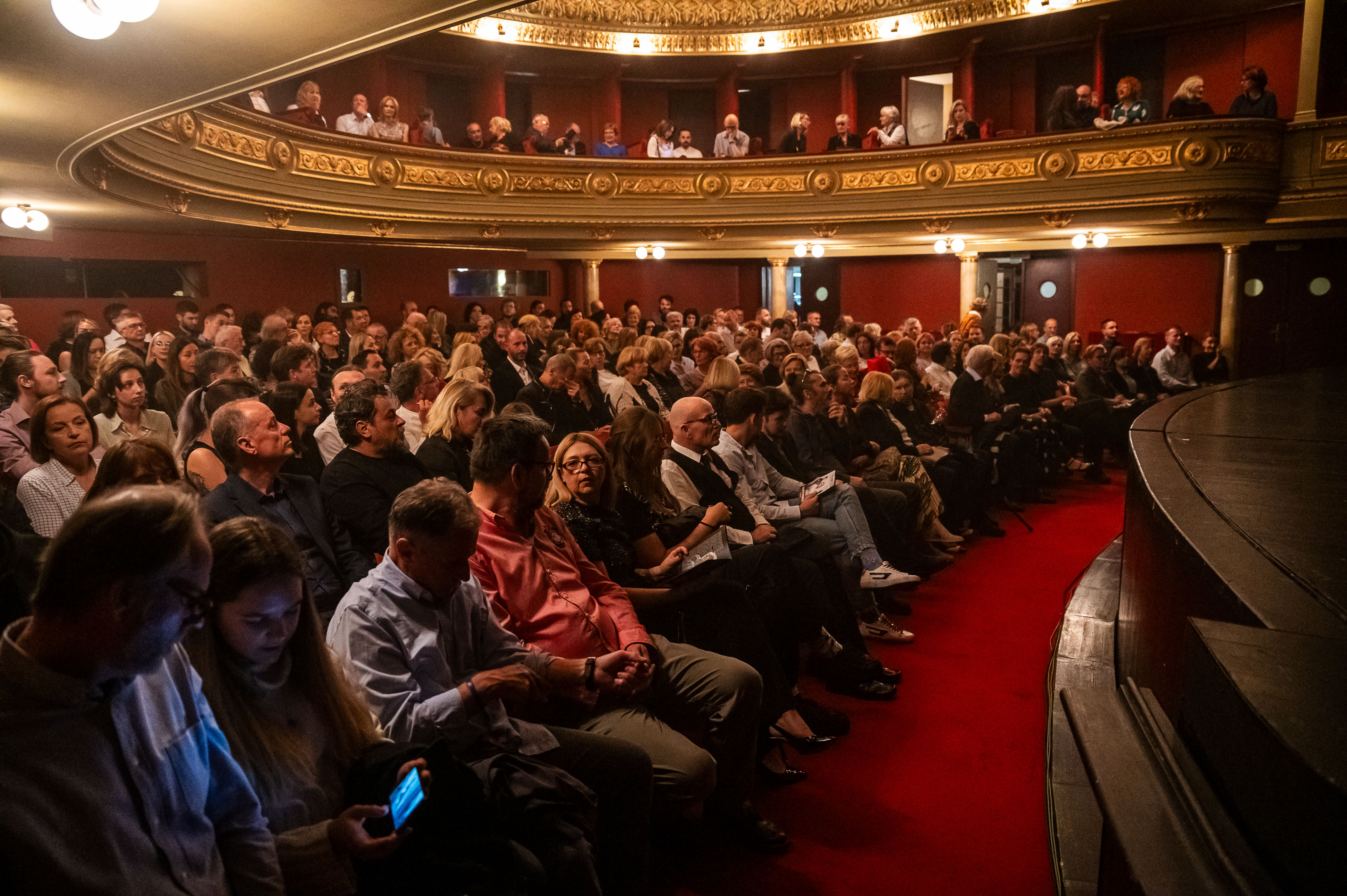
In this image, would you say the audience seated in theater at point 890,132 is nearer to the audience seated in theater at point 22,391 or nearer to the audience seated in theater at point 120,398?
the audience seated in theater at point 120,398

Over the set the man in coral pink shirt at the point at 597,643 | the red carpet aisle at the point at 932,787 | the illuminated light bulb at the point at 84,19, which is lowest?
the red carpet aisle at the point at 932,787

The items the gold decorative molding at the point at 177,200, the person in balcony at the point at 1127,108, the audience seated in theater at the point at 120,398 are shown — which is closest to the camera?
the audience seated in theater at the point at 120,398

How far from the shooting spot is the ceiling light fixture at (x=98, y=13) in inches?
118

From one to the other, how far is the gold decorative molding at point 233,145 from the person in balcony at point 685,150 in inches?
240

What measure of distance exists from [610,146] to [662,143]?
31.0 inches

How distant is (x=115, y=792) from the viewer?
3.97 feet

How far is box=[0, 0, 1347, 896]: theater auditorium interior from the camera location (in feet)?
3.94

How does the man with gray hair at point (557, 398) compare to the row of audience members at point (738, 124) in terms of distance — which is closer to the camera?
the man with gray hair at point (557, 398)

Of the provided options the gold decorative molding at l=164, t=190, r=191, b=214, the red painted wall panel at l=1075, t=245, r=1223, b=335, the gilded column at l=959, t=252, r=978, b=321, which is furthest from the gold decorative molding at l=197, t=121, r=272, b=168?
the red painted wall panel at l=1075, t=245, r=1223, b=335

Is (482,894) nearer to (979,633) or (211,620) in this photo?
(211,620)

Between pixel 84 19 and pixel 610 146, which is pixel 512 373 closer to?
pixel 84 19

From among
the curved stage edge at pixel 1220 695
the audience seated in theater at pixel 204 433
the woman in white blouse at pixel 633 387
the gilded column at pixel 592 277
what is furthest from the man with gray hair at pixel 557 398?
the gilded column at pixel 592 277

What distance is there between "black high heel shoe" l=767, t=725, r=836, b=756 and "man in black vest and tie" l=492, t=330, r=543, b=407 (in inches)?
142

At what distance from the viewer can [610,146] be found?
13789mm
